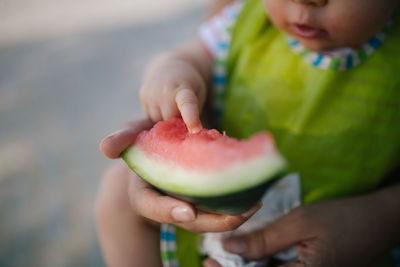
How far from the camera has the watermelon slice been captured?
19.6 inches

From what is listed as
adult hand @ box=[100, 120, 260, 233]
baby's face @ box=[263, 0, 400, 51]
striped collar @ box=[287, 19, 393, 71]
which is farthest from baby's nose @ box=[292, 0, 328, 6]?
adult hand @ box=[100, 120, 260, 233]

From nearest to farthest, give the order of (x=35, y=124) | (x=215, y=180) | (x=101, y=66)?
(x=215, y=180) < (x=35, y=124) < (x=101, y=66)

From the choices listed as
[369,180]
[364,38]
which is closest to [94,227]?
[369,180]

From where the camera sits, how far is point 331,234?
0.79 m

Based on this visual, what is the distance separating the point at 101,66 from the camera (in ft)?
5.84

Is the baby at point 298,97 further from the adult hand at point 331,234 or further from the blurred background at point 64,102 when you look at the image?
the blurred background at point 64,102

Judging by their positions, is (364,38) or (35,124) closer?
(364,38)

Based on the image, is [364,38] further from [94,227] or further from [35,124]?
[35,124]

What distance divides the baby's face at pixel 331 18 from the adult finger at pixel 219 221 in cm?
41

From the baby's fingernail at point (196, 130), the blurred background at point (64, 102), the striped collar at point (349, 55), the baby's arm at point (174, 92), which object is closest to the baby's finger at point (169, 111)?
the baby's arm at point (174, 92)

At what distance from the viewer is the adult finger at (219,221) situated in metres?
0.61

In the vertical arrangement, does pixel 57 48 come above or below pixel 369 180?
above

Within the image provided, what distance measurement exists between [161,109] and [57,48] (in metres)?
1.37

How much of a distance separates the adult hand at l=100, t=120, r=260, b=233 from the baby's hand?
2.9 inches
